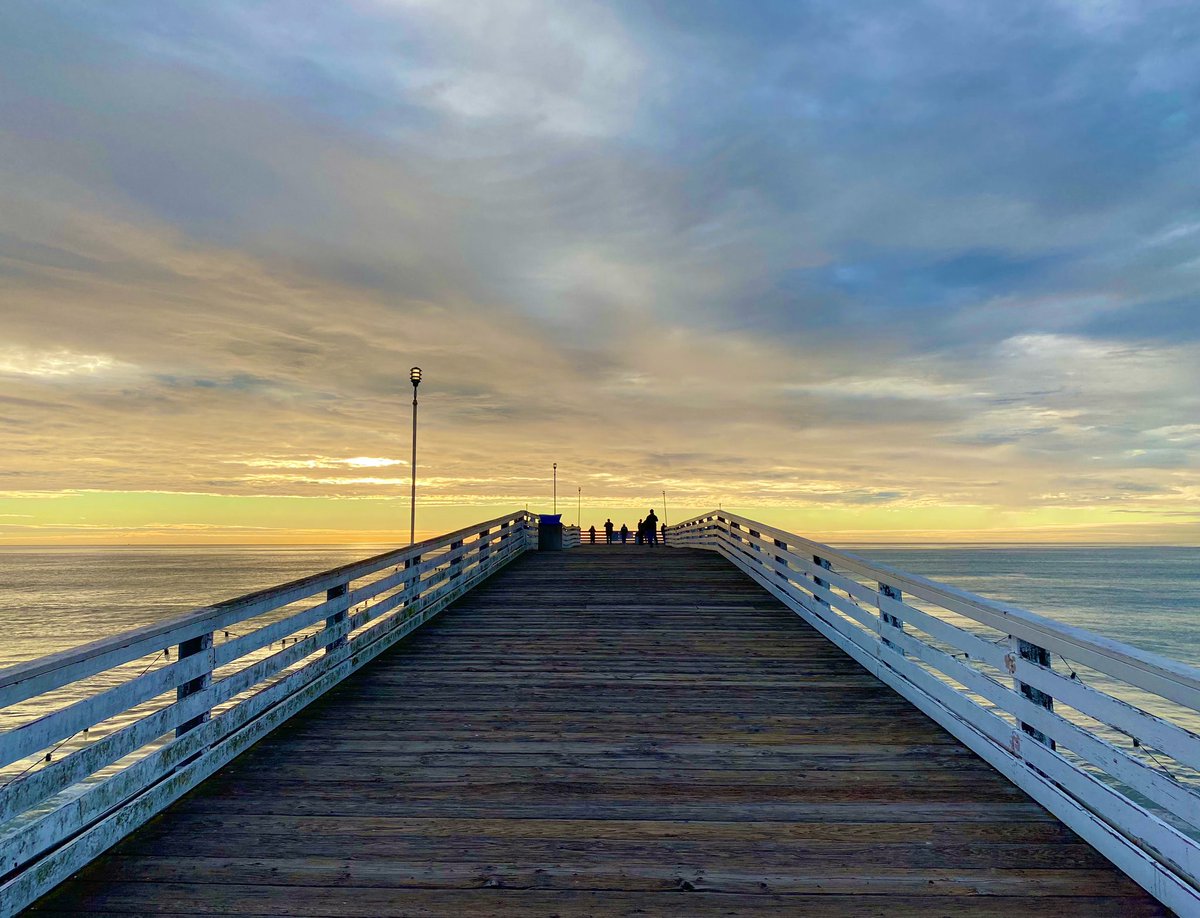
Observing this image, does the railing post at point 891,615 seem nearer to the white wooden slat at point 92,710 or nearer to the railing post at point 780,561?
the railing post at point 780,561

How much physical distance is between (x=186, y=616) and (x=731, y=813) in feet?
12.3

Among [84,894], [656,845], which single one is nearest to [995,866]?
[656,845]

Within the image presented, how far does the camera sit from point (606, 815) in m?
4.38

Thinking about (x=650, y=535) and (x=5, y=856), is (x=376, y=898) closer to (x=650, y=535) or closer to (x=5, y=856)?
(x=5, y=856)

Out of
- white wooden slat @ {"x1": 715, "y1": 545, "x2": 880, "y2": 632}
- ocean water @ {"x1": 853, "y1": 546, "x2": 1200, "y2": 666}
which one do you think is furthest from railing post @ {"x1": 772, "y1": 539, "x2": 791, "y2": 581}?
ocean water @ {"x1": 853, "y1": 546, "x2": 1200, "y2": 666}

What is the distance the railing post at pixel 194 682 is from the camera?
4824 millimetres

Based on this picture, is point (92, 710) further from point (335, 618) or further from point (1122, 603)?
point (1122, 603)

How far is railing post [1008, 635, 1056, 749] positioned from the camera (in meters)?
4.68

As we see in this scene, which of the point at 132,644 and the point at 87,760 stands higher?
the point at 132,644

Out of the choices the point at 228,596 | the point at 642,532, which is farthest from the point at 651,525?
the point at 228,596

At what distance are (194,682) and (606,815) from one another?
114 inches

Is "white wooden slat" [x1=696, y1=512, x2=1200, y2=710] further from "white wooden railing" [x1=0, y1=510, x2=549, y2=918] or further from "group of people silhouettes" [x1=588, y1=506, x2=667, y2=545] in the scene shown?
"group of people silhouettes" [x1=588, y1=506, x2=667, y2=545]

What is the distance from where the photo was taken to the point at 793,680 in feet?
25.2

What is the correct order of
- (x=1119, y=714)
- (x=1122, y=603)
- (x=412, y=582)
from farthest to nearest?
1. (x=1122, y=603)
2. (x=412, y=582)
3. (x=1119, y=714)
